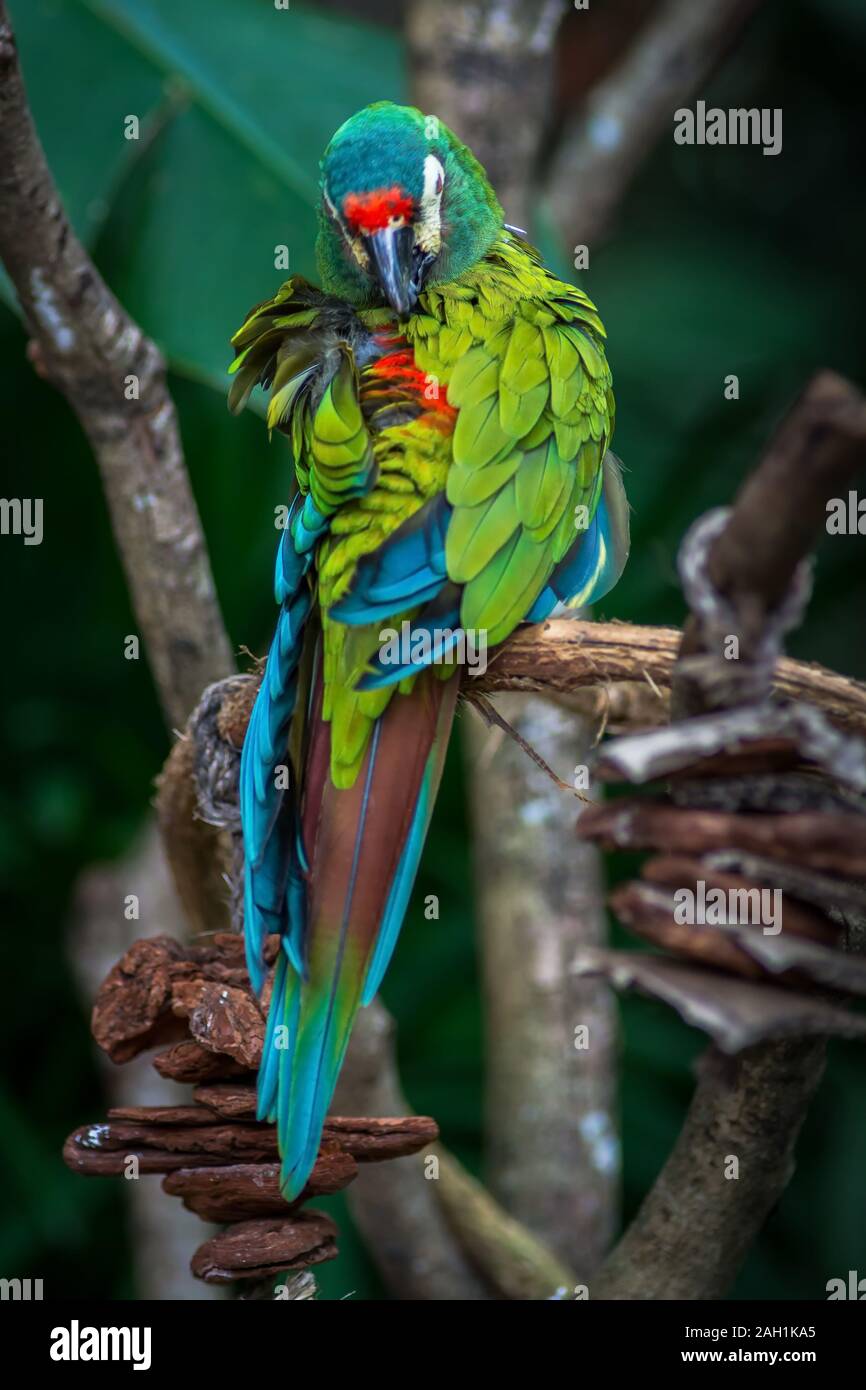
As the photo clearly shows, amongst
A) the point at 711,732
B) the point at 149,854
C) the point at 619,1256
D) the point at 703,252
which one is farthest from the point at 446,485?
the point at 703,252

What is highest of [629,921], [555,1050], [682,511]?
[682,511]

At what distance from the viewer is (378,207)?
1.71 m

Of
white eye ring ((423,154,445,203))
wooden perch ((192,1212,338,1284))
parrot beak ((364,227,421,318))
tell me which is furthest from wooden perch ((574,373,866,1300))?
white eye ring ((423,154,445,203))

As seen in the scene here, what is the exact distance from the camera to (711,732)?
970 millimetres

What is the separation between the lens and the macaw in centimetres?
134

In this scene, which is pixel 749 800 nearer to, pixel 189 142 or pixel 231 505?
pixel 189 142

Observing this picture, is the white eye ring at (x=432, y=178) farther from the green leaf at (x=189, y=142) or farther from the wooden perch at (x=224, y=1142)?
the wooden perch at (x=224, y=1142)

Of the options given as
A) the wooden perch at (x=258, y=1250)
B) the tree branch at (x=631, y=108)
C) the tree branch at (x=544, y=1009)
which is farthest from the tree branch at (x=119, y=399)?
the tree branch at (x=631, y=108)

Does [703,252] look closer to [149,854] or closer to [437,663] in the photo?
[149,854]

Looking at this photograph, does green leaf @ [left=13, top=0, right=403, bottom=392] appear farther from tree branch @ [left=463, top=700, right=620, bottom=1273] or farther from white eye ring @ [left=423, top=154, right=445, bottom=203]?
tree branch @ [left=463, top=700, right=620, bottom=1273]

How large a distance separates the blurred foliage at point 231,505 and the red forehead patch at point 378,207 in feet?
1.95

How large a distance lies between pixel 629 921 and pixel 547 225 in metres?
1.83

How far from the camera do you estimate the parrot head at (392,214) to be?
67.2 inches

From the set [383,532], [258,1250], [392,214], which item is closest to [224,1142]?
[258,1250]
